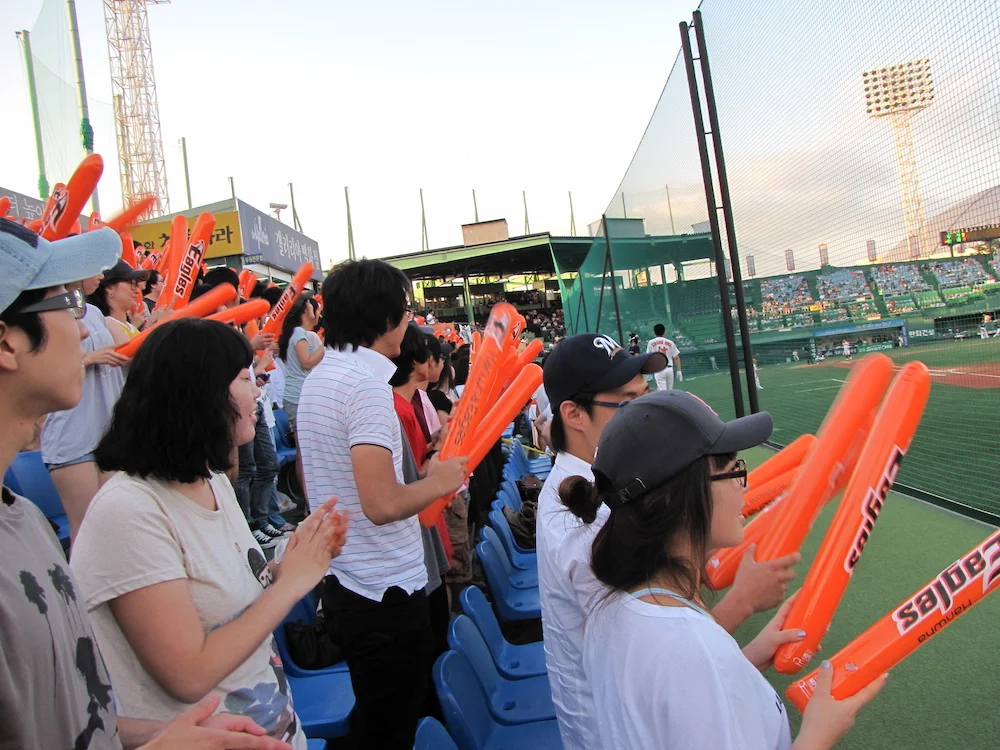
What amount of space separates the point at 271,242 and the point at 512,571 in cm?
1467

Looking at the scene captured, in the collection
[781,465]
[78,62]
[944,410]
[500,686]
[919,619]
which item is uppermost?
[78,62]

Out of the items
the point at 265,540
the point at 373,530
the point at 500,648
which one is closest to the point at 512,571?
the point at 500,648

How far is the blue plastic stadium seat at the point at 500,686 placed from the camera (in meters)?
2.33

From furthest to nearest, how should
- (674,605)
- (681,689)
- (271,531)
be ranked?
1. (271,531)
2. (674,605)
3. (681,689)

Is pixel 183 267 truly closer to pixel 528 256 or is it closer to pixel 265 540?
pixel 265 540

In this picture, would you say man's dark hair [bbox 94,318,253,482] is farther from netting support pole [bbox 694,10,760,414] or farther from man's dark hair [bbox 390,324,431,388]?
netting support pole [bbox 694,10,760,414]

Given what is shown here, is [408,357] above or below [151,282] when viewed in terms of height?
below

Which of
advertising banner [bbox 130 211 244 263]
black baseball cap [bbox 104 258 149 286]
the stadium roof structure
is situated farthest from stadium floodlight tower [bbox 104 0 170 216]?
black baseball cap [bbox 104 258 149 286]

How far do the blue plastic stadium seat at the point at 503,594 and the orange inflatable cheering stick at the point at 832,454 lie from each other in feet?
6.85

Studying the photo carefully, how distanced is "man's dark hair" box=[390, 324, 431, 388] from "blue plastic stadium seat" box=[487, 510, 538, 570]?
4.18ft

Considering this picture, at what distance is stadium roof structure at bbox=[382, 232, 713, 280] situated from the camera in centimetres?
991

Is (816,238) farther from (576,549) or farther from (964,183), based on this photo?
(576,549)

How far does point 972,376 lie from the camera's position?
3947mm

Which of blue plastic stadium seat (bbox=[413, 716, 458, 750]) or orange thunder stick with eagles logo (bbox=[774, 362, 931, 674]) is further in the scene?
blue plastic stadium seat (bbox=[413, 716, 458, 750])
